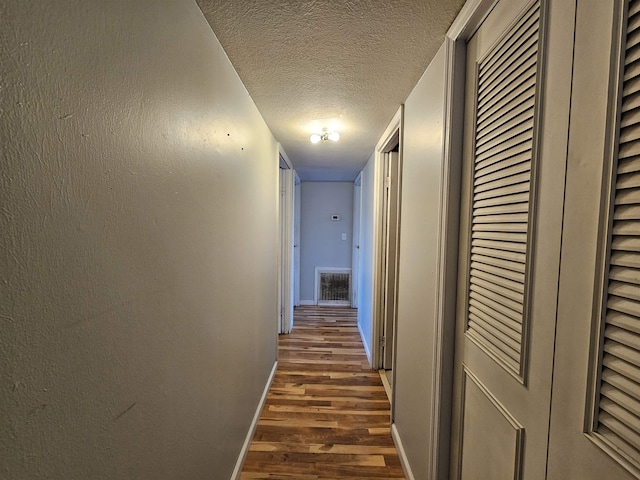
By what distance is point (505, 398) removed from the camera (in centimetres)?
84

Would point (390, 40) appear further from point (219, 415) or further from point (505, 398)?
point (219, 415)

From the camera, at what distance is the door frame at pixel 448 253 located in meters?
1.14

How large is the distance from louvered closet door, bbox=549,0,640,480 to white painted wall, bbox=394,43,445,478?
0.62 m

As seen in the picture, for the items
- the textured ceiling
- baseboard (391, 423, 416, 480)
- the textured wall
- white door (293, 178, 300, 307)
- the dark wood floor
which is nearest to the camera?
the textured wall

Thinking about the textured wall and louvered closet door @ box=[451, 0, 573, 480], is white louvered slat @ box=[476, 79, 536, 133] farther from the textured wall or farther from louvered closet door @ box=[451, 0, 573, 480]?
the textured wall

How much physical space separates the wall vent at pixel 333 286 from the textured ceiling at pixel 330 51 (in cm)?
313

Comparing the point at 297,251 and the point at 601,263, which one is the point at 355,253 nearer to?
the point at 297,251

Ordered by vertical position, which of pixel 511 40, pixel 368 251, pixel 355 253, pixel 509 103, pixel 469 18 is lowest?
pixel 355 253

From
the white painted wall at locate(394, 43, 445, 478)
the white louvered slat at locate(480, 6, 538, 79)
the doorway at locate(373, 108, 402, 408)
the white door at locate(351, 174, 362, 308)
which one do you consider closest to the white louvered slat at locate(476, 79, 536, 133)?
the white louvered slat at locate(480, 6, 538, 79)

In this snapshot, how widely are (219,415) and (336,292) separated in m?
3.75

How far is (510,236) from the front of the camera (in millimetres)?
842

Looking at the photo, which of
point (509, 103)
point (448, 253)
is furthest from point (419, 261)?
point (509, 103)

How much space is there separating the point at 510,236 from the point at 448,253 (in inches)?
13.6

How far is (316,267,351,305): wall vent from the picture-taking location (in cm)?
498
